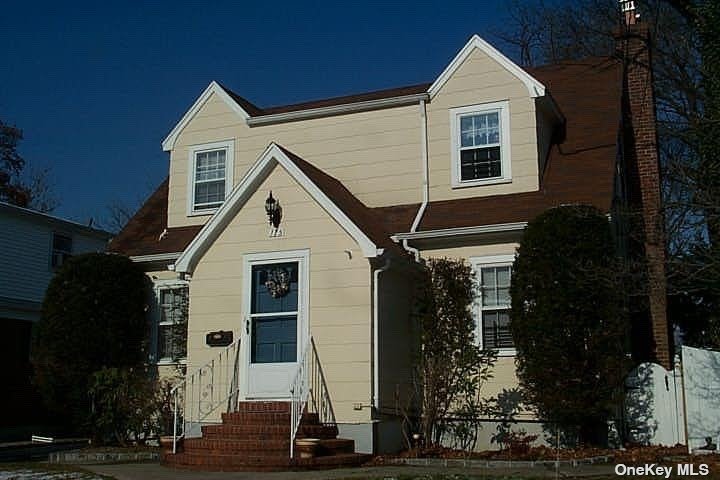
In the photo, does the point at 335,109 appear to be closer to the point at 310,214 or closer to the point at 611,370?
the point at 310,214

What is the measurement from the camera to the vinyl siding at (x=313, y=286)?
500 inches

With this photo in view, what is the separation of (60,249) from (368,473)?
16.2m

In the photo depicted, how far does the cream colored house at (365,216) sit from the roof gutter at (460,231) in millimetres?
29

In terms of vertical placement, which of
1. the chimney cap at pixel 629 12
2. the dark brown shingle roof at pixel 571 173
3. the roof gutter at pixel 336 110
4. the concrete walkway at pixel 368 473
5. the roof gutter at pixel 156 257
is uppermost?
the chimney cap at pixel 629 12

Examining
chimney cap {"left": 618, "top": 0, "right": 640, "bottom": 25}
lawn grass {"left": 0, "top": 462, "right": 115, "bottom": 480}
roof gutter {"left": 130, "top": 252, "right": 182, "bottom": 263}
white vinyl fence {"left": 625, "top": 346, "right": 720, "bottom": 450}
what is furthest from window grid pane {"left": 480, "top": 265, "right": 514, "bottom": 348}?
chimney cap {"left": 618, "top": 0, "right": 640, "bottom": 25}

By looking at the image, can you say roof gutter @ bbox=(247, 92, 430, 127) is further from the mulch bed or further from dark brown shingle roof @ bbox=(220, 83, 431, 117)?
the mulch bed

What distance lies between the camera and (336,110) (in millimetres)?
16625

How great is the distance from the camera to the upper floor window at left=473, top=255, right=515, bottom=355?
538 inches

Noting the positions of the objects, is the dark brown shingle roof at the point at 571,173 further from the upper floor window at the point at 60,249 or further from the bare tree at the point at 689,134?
the upper floor window at the point at 60,249

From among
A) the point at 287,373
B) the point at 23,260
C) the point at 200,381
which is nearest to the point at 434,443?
the point at 287,373

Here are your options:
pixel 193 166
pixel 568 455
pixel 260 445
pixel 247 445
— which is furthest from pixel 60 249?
pixel 568 455

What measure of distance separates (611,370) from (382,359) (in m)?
3.51

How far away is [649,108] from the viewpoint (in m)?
17.1

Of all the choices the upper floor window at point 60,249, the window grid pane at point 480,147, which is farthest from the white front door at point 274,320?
the upper floor window at point 60,249
